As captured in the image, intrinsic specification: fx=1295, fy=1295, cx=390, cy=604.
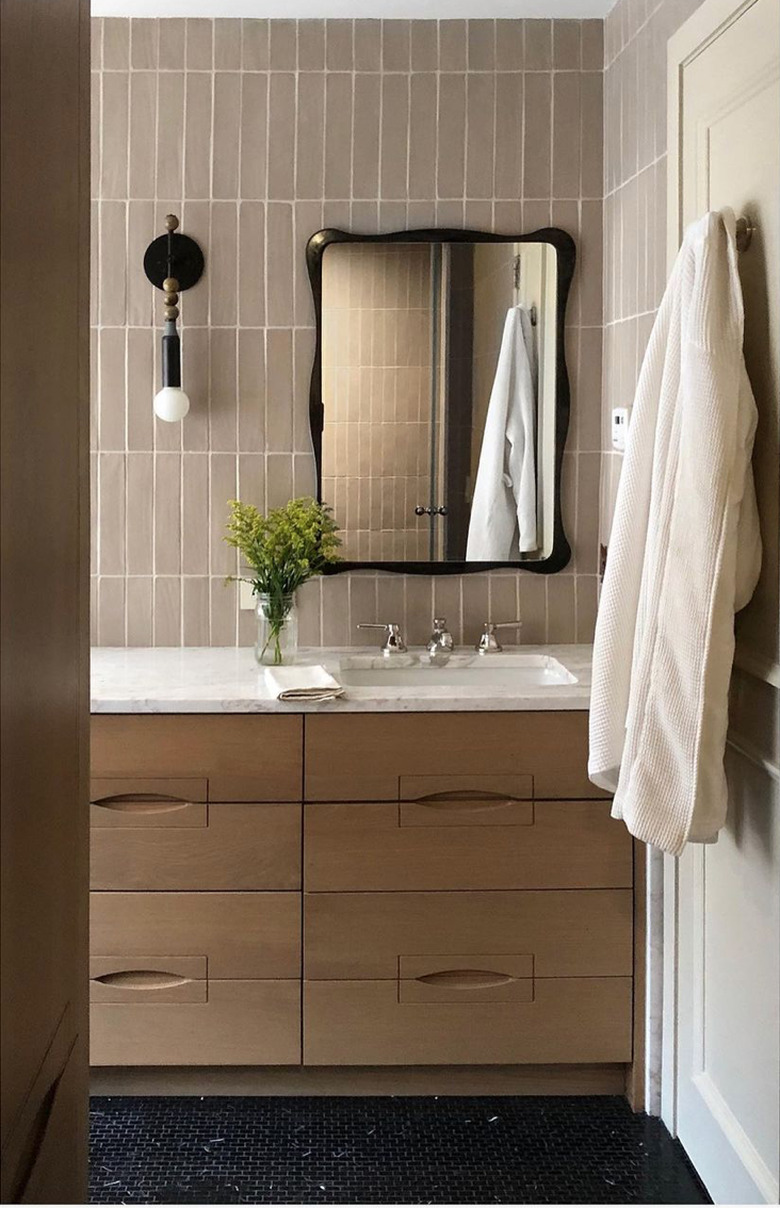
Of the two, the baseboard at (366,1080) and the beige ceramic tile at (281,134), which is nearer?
the baseboard at (366,1080)

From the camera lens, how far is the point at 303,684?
104 inches

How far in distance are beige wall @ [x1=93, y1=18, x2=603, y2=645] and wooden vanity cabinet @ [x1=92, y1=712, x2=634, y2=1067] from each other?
683mm

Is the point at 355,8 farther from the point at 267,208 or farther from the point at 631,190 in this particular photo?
the point at 631,190

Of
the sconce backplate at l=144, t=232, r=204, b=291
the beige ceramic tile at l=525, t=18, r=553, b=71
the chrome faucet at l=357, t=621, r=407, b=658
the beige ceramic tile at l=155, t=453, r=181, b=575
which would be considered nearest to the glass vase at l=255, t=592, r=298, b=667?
the chrome faucet at l=357, t=621, r=407, b=658

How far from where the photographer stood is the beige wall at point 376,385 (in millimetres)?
3109

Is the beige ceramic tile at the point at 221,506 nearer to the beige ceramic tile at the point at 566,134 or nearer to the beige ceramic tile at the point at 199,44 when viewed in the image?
the beige ceramic tile at the point at 199,44

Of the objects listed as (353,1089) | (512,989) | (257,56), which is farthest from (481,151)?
(353,1089)

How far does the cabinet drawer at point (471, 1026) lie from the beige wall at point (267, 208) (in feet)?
3.16

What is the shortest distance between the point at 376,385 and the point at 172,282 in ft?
1.77

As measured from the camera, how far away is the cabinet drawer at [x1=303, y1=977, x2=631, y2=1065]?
2611mm

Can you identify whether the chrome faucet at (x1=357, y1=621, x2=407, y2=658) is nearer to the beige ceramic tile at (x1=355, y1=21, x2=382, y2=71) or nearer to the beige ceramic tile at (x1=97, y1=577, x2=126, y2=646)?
the beige ceramic tile at (x1=97, y1=577, x2=126, y2=646)

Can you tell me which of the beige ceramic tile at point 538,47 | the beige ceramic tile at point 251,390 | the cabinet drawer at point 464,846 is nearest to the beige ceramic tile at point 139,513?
the beige ceramic tile at point 251,390

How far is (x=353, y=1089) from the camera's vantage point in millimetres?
2686

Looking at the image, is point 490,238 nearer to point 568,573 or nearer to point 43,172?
point 568,573
